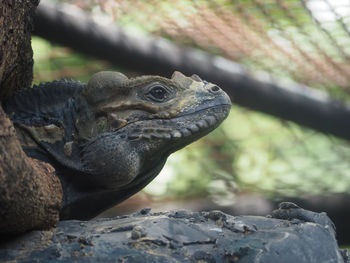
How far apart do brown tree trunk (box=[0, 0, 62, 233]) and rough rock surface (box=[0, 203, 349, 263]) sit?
5 cm

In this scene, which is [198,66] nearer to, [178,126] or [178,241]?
[178,126]

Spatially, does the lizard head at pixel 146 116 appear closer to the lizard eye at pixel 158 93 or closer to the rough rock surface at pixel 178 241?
the lizard eye at pixel 158 93

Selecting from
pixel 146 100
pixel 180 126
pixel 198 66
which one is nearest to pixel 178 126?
pixel 180 126

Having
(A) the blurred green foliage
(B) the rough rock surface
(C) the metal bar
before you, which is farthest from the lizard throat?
(A) the blurred green foliage

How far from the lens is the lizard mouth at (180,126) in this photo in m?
1.46

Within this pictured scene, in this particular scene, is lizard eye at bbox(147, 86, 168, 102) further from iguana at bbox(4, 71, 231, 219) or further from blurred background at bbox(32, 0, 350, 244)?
blurred background at bbox(32, 0, 350, 244)

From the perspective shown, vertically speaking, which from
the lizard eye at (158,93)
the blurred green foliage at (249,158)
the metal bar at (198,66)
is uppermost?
the lizard eye at (158,93)

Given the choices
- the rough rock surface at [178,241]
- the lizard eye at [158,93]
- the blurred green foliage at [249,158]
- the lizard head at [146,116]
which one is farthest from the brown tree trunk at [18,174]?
the blurred green foliage at [249,158]

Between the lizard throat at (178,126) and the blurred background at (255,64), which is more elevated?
the lizard throat at (178,126)

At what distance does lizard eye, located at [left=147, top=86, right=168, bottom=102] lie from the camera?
1.53 m

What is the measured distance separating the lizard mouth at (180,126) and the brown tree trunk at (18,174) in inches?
9.0

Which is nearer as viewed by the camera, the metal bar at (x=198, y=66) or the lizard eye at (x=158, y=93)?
the lizard eye at (x=158, y=93)

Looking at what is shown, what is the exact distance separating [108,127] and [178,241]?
0.38m

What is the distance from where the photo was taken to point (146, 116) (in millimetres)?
1497
